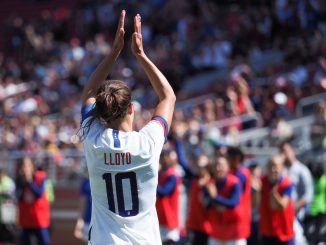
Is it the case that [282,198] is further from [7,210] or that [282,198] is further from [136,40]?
[7,210]

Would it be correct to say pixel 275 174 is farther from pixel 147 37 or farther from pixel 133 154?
pixel 147 37

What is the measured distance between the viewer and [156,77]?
13.5 feet

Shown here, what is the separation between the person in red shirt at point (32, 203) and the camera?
1037 centimetres

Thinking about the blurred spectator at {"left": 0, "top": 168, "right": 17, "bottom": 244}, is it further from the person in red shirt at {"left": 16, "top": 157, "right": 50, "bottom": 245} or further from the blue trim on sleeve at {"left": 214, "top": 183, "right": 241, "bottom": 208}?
the blue trim on sleeve at {"left": 214, "top": 183, "right": 241, "bottom": 208}

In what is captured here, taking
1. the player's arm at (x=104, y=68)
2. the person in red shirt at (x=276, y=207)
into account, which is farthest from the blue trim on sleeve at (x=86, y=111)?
the person in red shirt at (x=276, y=207)

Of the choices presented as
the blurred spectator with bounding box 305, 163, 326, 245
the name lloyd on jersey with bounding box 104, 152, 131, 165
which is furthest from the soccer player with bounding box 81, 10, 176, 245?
the blurred spectator with bounding box 305, 163, 326, 245

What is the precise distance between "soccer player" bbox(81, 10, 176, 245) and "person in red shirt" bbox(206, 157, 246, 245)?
4.19 meters

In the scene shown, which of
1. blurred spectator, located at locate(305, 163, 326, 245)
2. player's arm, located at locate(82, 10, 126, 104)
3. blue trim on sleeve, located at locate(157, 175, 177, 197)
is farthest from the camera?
blurred spectator, located at locate(305, 163, 326, 245)

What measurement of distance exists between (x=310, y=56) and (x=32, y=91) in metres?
8.16

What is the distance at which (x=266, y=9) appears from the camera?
16391 millimetres

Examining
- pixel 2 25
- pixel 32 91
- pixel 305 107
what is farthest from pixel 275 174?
pixel 2 25

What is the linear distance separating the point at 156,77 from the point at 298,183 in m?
4.89

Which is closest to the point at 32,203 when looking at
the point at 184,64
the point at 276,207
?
the point at 276,207

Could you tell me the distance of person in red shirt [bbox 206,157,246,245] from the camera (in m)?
8.23
